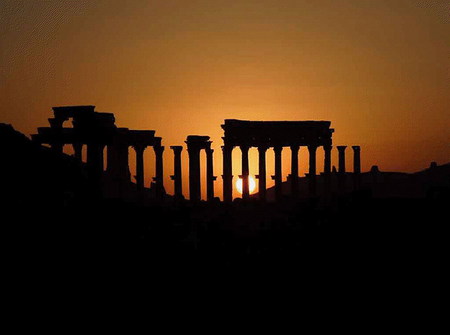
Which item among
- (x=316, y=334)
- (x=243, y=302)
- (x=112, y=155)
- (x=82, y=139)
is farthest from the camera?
(x=112, y=155)

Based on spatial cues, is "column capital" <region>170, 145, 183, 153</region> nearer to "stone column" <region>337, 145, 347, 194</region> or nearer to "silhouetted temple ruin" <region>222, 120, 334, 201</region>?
"silhouetted temple ruin" <region>222, 120, 334, 201</region>

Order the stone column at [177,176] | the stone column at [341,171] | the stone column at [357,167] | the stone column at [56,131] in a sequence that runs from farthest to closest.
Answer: the stone column at [357,167], the stone column at [341,171], the stone column at [177,176], the stone column at [56,131]

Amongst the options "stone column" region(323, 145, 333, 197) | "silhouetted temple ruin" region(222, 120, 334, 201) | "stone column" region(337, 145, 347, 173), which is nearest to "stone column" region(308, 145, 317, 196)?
"silhouetted temple ruin" region(222, 120, 334, 201)

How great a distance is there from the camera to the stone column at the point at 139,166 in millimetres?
69250

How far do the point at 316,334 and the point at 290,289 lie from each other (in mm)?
3687

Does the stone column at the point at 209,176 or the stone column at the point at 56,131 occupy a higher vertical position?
the stone column at the point at 56,131

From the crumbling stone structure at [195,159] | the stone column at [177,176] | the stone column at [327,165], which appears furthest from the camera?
the stone column at [327,165]

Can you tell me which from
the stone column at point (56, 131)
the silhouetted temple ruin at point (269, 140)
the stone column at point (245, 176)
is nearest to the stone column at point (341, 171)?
the silhouetted temple ruin at point (269, 140)

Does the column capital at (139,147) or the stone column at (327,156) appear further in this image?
the stone column at (327,156)

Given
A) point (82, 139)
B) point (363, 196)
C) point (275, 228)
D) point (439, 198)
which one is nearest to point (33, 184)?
point (82, 139)

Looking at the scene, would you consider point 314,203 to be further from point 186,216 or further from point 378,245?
point 378,245

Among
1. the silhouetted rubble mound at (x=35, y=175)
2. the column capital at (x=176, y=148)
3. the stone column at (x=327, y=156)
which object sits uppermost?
the column capital at (x=176, y=148)

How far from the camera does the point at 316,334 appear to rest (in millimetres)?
33500

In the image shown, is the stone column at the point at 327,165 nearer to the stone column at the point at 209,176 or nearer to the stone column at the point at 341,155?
the stone column at the point at 341,155
